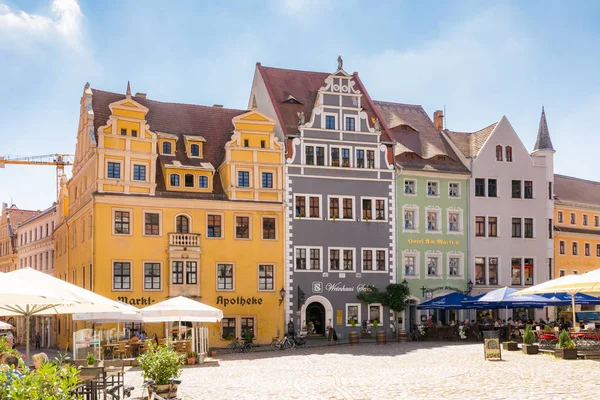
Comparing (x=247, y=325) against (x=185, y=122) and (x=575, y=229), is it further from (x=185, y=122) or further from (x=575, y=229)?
(x=575, y=229)

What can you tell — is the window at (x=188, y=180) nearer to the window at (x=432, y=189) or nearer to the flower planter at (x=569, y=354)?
the window at (x=432, y=189)

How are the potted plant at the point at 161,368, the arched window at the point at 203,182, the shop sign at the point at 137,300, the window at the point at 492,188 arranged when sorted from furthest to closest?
1. the window at the point at 492,188
2. the arched window at the point at 203,182
3. the shop sign at the point at 137,300
4. the potted plant at the point at 161,368

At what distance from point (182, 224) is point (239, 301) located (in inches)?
201

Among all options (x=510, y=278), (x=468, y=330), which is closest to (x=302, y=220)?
(x=468, y=330)

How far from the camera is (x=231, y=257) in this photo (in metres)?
42.5

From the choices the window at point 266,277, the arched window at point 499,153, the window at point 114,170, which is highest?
the arched window at point 499,153

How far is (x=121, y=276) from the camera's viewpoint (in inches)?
1572

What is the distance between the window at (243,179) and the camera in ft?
142

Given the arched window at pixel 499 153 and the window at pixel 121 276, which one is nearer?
the window at pixel 121 276

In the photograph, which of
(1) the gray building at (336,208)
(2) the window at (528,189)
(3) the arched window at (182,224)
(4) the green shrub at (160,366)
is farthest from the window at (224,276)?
(4) the green shrub at (160,366)

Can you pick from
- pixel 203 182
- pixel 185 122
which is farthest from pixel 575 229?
pixel 185 122

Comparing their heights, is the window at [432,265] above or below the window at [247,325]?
above

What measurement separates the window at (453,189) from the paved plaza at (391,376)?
1544 centimetres

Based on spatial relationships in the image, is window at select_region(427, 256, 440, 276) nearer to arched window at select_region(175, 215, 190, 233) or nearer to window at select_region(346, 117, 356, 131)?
window at select_region(346, 117, 356, 131)
